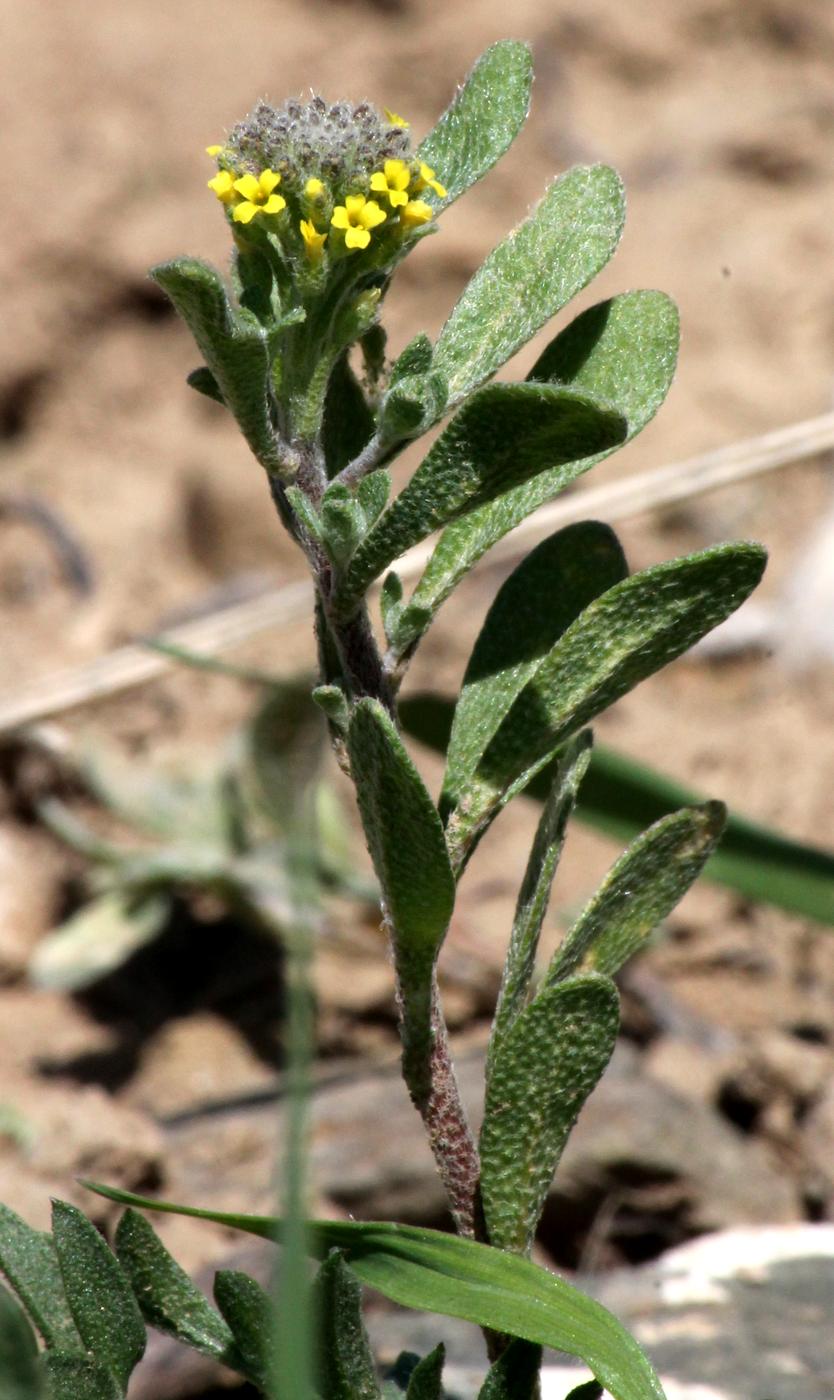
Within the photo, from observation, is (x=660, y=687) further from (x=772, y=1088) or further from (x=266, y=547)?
(x=772, y=1088)

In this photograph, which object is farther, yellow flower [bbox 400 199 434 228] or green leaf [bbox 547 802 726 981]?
green leaf [bbox 547 802 726 981]

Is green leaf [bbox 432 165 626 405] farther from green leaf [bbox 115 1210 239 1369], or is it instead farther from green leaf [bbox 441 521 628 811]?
green leaf [bbox 115 1210 239 1369]

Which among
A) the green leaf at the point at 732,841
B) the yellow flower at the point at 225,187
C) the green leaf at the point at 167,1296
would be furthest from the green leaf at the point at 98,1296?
the green leaf at the point at 732,841

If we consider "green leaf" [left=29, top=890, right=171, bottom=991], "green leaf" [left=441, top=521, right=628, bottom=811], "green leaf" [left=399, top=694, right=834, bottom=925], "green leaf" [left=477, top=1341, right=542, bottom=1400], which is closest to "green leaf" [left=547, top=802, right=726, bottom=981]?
"green leaf" [left=441, top=521, right=628, bottom=811]

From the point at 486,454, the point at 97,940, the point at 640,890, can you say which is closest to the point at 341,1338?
the point at 640,890

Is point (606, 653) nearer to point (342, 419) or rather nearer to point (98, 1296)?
point (342, 419)
